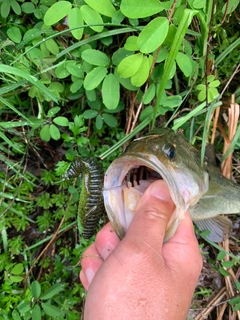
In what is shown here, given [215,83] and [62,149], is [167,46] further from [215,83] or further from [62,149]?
[62,149]

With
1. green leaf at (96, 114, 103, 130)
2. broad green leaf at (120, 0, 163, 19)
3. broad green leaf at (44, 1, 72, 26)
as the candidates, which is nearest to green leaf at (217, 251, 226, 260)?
green leaf at (96, 114, 103, 130)

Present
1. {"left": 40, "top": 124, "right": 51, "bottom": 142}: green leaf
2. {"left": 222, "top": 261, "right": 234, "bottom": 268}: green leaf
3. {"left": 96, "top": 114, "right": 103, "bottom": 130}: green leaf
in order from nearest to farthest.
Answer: {"left": 40, "top": 124, "right": 51, "bottom": 142}: green leaf → {"left": 96, "top": 114, "right": 103, "bottom": 130}: green leaf → {"left": 222, "top": 261, "right": 234, "bottom": 268}: green leaf

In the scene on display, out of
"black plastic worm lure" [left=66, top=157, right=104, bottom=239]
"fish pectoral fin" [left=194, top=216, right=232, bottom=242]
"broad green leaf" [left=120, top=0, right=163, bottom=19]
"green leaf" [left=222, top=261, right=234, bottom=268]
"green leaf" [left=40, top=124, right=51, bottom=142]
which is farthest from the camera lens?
"fish pectoral fin" [left=194, top=216, right=232, bottom=242]

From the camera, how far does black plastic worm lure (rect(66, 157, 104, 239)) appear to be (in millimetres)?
2479

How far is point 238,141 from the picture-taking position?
2.95 meters

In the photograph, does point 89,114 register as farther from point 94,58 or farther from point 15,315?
point 15,315

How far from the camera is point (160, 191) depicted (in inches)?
77.9

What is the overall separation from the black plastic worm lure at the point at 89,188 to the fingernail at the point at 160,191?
1.88 feet

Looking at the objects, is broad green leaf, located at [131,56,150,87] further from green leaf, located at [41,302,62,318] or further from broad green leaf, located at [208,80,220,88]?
green leaf, located at [41,302,62,318]

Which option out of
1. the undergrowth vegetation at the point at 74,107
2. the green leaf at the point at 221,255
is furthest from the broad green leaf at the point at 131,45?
the green leaf at the point at 221,255

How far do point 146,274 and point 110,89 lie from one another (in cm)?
117

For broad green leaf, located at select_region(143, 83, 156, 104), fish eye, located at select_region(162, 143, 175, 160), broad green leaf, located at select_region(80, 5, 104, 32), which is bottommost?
fish eye, located at select_region(162, 143, 175, 160)

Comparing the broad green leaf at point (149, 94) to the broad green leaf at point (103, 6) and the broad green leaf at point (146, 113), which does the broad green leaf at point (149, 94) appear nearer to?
the broad green leaf at point (146, 113)

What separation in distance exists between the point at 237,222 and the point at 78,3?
2226 mm
